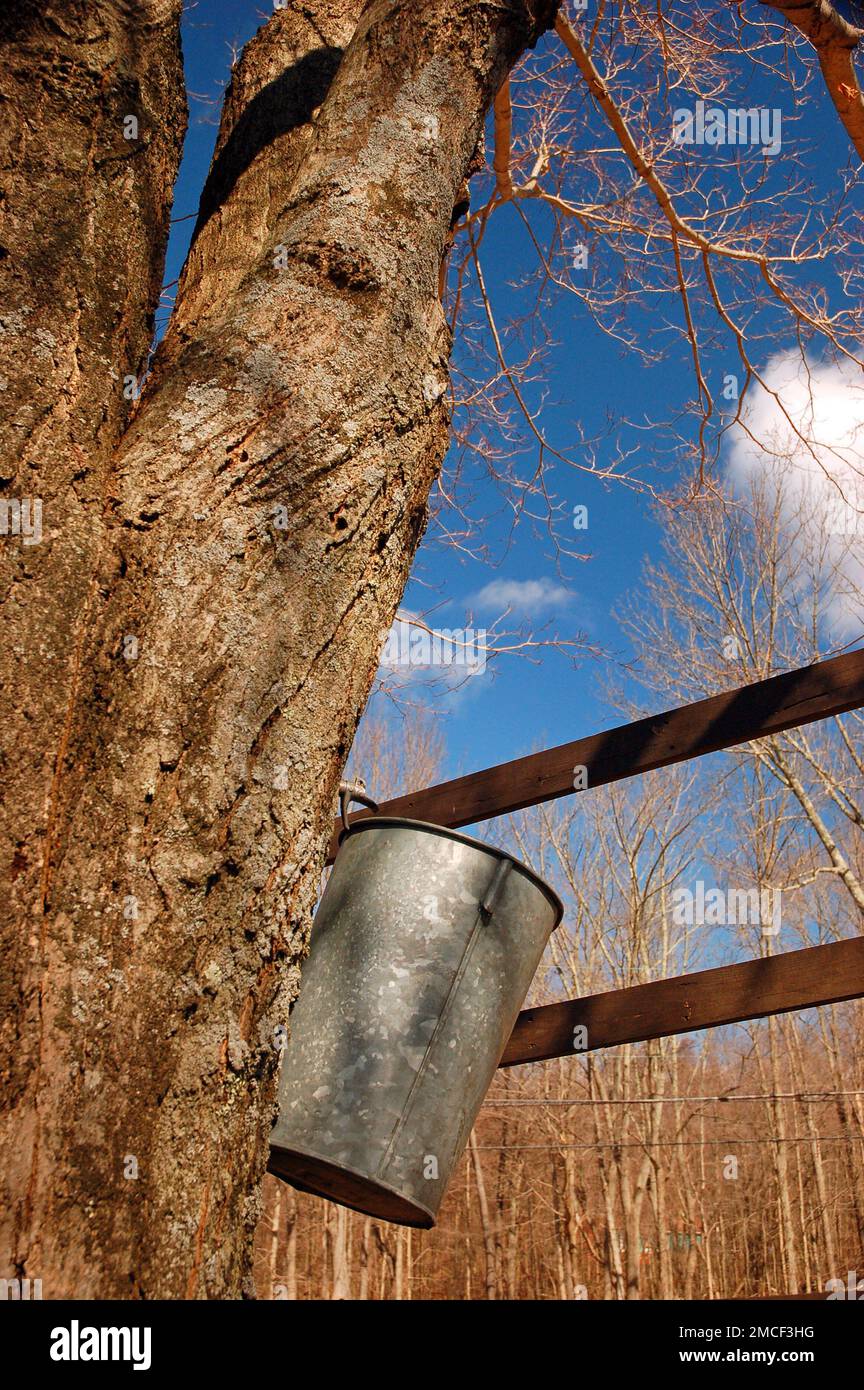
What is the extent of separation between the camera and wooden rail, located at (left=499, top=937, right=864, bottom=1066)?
2504 millimetres

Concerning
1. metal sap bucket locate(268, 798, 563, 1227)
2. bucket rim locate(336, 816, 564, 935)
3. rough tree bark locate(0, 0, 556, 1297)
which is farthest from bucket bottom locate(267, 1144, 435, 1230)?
rough tree bark locate(0, 0, 556, 1297)

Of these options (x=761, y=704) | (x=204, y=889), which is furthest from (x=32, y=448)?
(x=761, y=704)

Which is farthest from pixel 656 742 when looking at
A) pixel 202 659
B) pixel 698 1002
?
pixel 202 659

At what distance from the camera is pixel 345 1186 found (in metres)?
2.15

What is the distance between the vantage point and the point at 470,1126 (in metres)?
2.16

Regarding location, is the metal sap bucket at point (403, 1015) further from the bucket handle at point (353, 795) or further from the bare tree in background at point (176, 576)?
the bare tree in background at point (176, 576)

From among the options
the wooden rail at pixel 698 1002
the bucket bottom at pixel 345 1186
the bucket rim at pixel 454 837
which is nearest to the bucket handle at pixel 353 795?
the bucket rim at pixel 454 837

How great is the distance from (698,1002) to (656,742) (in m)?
0.75

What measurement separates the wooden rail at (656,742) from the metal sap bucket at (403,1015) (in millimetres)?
437

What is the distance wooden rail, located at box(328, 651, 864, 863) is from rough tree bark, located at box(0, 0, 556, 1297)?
1526 mm

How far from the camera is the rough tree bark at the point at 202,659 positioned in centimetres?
91

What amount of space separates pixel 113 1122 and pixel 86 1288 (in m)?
0.14

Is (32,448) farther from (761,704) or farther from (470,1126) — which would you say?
(761,704)

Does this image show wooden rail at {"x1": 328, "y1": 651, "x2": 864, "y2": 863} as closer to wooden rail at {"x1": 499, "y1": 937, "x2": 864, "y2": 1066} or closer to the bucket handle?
the bucket handle
